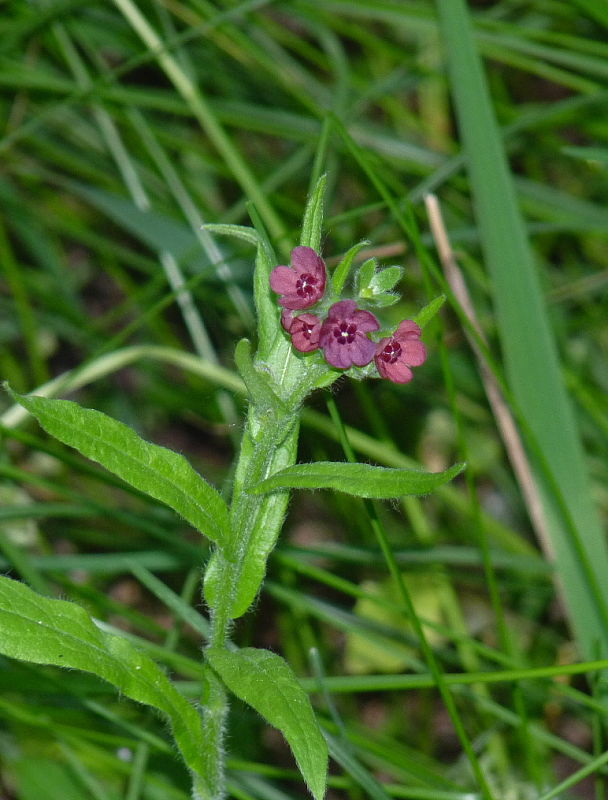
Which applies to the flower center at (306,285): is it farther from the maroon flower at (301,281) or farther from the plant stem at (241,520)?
the plant stem at (241,520)

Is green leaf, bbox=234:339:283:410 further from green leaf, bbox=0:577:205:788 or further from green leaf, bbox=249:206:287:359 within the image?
green leaf, bbox=0:577:205:788

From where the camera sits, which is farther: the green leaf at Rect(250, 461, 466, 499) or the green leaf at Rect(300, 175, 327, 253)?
the green leaf at Rect(300, 175, 327, 253)

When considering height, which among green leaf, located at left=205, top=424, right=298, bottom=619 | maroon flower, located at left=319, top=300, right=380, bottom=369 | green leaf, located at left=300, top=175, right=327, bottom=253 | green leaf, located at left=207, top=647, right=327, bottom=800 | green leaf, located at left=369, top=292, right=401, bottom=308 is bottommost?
green leaf, located at left=207, top=647, right=327, bottom=800

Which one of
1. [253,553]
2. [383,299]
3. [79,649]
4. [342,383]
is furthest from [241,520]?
[342,383]

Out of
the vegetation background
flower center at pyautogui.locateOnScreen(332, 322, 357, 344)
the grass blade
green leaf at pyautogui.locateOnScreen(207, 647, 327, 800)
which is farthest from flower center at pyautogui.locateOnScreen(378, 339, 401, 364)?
the grass blade

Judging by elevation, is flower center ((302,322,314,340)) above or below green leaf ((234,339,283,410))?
above

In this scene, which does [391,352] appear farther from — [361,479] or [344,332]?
[361,479]

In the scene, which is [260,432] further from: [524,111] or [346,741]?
[524,111]

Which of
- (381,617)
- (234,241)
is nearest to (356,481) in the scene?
(381,617)
